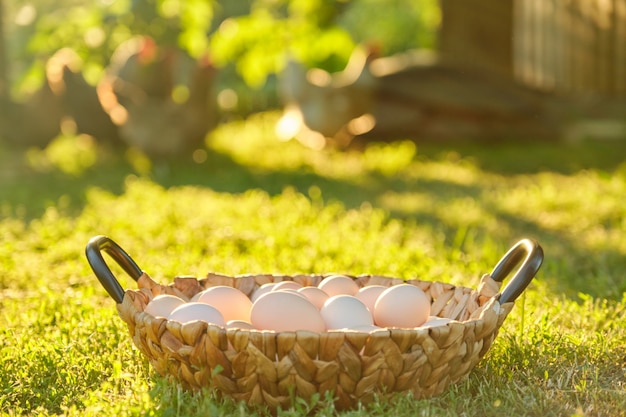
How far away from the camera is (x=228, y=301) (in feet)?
8.45

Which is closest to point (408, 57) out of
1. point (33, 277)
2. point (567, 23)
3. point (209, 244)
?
point (567, 23)

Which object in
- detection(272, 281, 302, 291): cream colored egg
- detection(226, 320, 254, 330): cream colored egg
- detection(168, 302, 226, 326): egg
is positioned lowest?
detection(226, 320, 254, 330): cream colored egg

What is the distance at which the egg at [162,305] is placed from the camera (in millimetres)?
2492

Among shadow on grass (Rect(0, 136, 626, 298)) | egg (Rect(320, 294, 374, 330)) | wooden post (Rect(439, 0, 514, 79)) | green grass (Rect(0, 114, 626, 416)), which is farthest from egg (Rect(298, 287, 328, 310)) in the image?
wooden post (Rect(439, 0, 514, 79))

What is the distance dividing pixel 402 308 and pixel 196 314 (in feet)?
1.87

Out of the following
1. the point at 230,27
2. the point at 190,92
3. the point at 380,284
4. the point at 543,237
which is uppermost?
the point at 230,27

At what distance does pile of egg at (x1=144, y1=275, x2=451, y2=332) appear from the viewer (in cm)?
240

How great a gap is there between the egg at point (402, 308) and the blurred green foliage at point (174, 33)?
6.23 m

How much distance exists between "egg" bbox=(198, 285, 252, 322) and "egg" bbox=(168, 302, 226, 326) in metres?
0.12

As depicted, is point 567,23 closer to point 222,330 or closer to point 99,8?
point 99,8

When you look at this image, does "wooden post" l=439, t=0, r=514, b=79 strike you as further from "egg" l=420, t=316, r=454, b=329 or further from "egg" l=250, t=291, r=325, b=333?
"egg" l=250, t=291, r=325, b=333

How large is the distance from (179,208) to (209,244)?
114 centimetres

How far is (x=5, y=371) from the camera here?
2559 mm

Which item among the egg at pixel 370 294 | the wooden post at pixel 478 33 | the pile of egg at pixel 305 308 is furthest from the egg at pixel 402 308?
the wooden post at pixel 478 33
